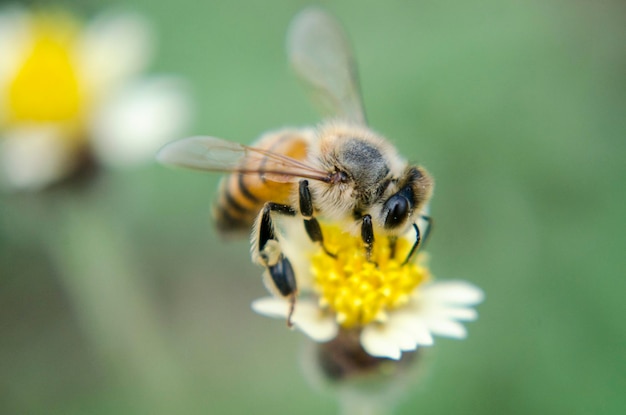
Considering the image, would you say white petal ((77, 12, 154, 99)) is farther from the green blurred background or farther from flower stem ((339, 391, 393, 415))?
flower stem ((339, 391, 393, 415))

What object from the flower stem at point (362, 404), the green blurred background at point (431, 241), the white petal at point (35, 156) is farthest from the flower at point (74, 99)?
the flower stem at point (362, 404)

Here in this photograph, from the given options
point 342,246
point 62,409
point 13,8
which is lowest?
point 62,409

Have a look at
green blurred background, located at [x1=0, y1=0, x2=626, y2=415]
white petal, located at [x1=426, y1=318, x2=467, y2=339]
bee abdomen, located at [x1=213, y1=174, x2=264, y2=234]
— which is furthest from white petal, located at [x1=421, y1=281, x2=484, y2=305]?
green blurred background, located at [x1=0, y1=0, x2=626, y2=415]

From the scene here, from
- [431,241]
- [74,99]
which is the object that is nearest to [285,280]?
[431,241]

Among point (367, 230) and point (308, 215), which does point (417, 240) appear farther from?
point (308, 215)

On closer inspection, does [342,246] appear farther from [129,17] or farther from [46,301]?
[129,17]

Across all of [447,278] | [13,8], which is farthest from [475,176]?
[13,8]
